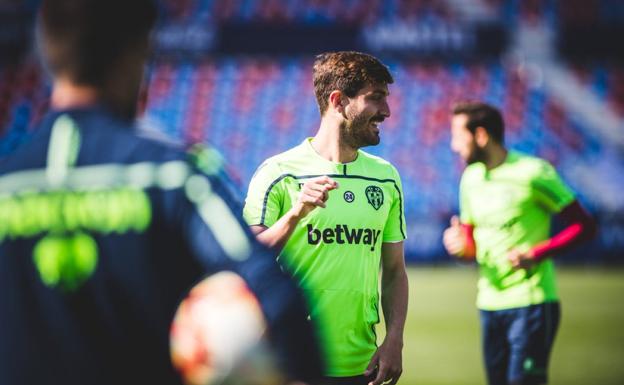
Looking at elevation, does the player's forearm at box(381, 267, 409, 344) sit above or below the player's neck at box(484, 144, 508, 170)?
below

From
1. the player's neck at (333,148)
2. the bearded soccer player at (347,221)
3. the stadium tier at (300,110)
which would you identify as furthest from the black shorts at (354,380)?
the stadium tier at (300,110)

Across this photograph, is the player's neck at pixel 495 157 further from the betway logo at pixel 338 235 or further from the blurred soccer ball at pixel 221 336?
the blurred soccer ball at pixel 221 336

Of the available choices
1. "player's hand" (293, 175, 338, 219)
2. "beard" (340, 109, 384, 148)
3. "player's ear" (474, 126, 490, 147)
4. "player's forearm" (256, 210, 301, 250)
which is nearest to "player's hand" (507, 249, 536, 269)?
"player's ear" (474, 126, 490, 147)

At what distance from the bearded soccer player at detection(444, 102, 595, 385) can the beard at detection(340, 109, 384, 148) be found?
1823mm

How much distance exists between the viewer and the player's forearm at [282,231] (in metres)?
3.16

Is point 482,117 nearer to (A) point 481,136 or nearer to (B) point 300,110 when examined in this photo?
(A) point 481,136

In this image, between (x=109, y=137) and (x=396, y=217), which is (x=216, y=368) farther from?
(x=396, y=217)

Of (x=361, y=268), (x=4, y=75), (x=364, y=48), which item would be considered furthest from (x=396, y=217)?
(x=4, y=75)

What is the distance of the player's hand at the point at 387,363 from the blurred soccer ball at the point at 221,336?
81.6 inches

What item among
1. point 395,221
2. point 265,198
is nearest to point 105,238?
point 265,198

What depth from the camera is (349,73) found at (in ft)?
12.1

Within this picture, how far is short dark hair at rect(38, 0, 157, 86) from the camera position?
1.50 m

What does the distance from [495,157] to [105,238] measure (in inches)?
177

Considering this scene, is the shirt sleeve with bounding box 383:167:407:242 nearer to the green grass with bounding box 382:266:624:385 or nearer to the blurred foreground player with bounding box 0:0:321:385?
the blurred foreground player with bounding box 0:0:321:385
